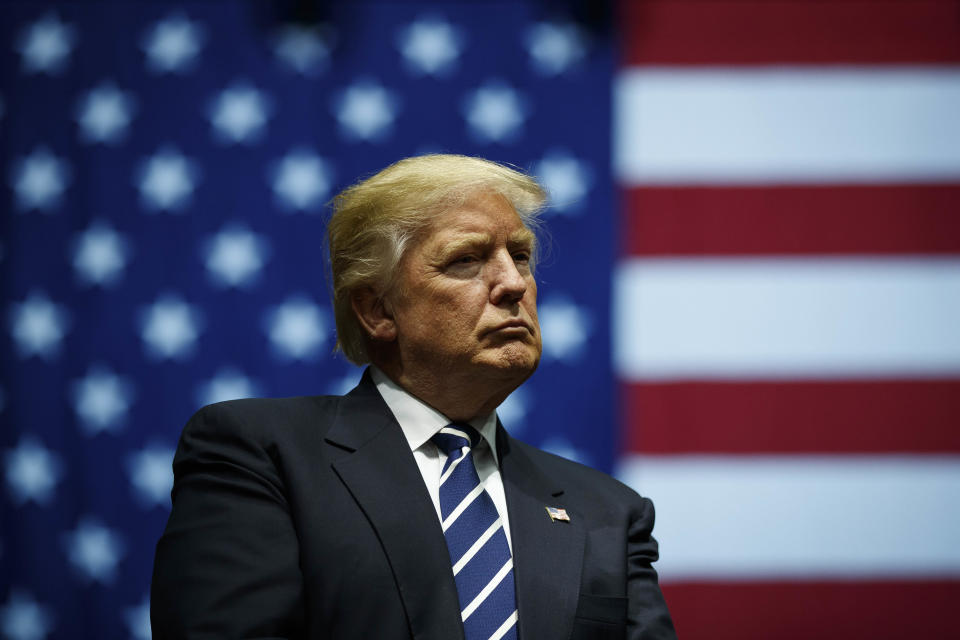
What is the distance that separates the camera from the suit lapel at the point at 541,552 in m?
1.33

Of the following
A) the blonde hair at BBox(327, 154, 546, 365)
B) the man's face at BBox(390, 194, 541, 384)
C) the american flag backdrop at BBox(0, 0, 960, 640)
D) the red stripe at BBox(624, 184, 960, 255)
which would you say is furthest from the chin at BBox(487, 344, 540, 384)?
the red stripe at BBox(624, 184, 960, 255)

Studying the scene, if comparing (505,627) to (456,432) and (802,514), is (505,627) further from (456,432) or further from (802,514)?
(802,514)

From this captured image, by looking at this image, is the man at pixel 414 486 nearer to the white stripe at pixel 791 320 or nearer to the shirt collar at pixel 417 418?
the shirt collar at pixel 417 418

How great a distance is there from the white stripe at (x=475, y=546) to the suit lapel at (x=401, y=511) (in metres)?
0.04

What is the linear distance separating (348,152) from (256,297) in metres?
0.54

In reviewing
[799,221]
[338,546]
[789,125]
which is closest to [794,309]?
[799,221]

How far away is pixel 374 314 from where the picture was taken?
1.61 metres

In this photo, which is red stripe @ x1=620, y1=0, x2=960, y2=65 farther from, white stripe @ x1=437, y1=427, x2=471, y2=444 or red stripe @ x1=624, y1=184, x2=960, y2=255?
white stripe @ x1=437, y1=427, x2=471, y2=444

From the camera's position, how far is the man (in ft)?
4.09

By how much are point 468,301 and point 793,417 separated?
175 centimetres

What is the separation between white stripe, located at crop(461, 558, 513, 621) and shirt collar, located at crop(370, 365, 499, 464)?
0.67ft

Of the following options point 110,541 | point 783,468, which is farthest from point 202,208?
point 783,468

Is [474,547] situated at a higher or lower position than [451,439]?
lower

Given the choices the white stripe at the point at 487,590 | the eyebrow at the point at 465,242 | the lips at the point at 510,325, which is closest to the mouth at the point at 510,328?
the lips at the point at 510,325
